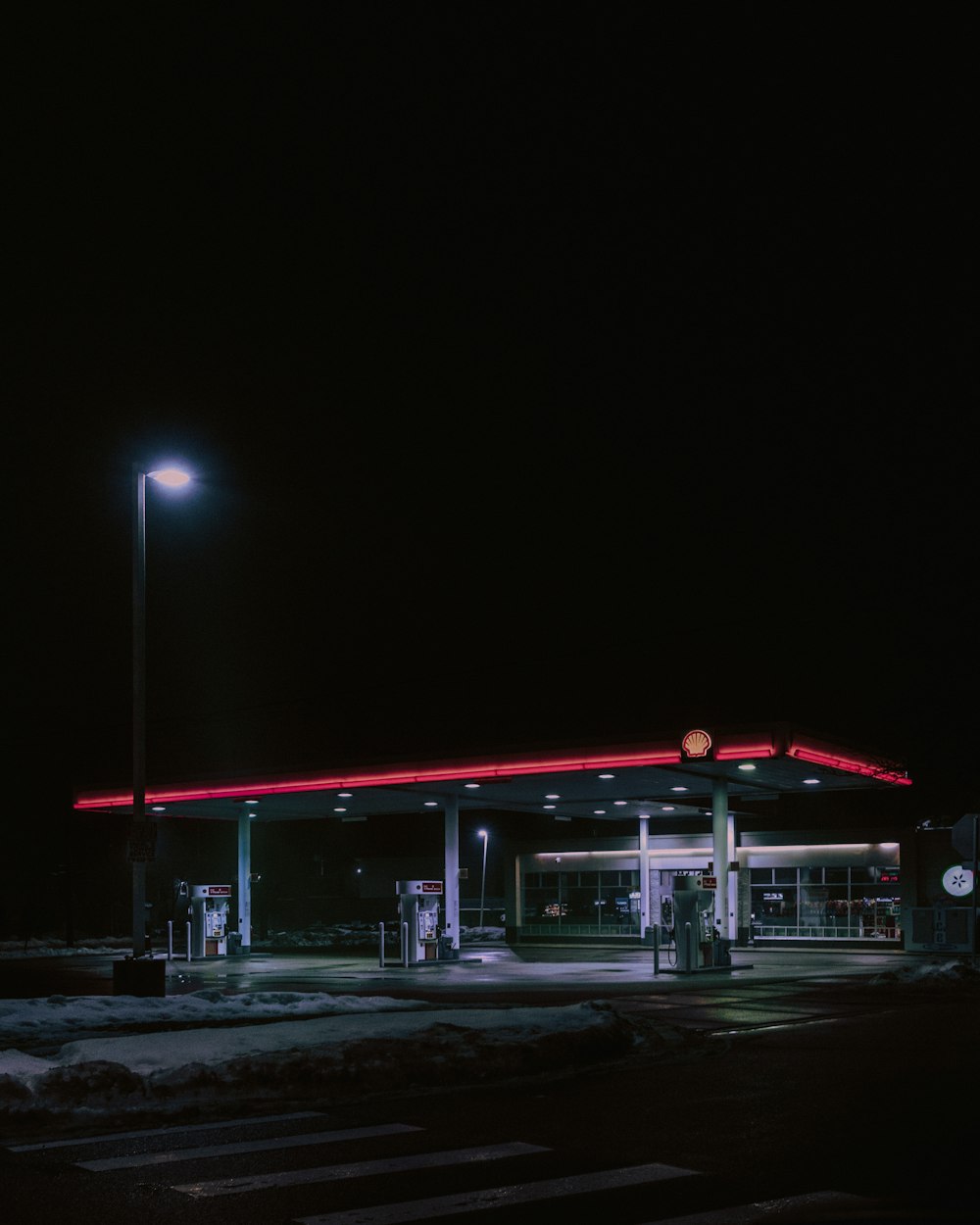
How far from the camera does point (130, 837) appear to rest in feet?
62.3

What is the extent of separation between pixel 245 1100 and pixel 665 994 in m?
13.1

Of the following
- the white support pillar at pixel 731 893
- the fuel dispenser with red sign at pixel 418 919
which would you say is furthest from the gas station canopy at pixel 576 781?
the fuel dispenser with red sign at pixel 418 919

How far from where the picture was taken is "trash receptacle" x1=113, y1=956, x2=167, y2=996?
19.0m

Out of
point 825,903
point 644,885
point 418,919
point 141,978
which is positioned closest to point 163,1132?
point 141,978

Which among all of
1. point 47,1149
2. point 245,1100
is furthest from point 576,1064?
point 47,1149

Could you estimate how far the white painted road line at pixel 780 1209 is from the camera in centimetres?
663

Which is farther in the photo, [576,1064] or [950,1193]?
[576,1064]

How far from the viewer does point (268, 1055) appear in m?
11.7

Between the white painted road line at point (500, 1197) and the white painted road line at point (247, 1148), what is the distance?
77.7 inches

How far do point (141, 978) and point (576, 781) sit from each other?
19974mm

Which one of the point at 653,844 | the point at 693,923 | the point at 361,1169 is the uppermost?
the point at 361,1169

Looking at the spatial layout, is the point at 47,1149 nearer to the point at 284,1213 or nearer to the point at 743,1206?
the point at 284,1213

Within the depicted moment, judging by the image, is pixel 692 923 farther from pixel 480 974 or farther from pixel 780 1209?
pixel 780 1209

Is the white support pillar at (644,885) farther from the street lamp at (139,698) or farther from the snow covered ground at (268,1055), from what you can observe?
the snow covered ground at (268,1055)
